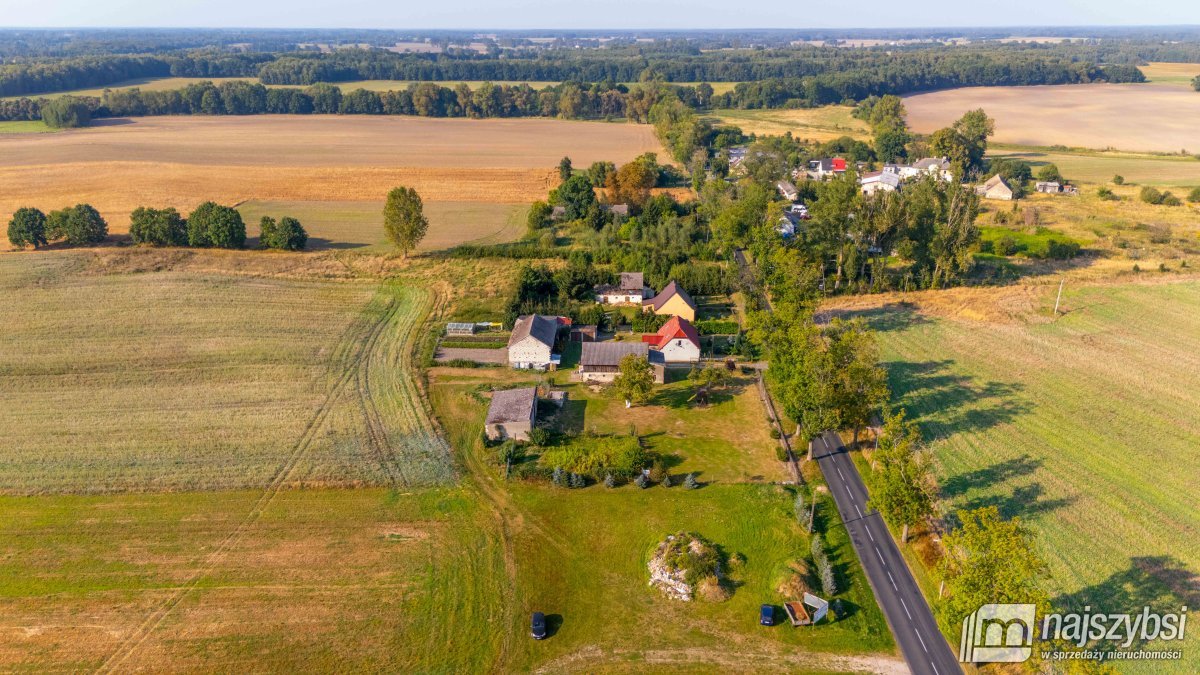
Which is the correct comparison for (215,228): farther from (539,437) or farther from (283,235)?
(539,437)

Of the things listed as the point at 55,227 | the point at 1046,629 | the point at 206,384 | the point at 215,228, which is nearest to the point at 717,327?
the point at 1046,629

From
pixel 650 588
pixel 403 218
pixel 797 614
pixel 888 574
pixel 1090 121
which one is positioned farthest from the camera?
pixel 1090 121

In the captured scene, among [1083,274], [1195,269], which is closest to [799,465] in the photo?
[1083,274]

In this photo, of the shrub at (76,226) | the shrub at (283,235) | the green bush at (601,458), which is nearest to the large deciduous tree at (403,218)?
the shrub at (283,235)

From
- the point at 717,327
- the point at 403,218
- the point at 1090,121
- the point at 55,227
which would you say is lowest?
the point at 717,327

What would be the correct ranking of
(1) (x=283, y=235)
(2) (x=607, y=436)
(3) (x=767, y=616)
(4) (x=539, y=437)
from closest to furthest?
(3) (x=767, y=616) → (4) (x=539, y=437) → (2) (x=607, y=436) → (1) (x=283, y=235)

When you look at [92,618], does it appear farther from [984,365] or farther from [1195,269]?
[1195,269]

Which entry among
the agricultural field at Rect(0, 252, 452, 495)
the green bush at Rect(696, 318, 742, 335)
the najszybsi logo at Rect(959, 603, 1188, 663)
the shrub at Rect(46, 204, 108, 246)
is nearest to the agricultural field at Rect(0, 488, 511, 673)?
the agricultural field at Rect(0, 252, 452, 495)

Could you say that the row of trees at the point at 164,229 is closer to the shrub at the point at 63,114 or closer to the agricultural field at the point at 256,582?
the agricultural field at the point at 256,582
